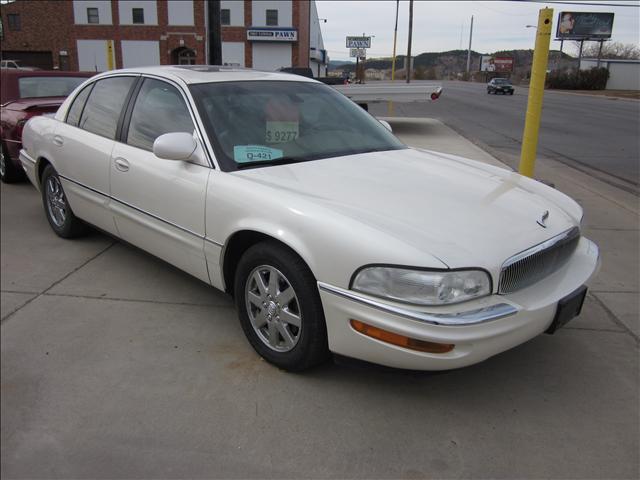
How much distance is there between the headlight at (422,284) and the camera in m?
2.39

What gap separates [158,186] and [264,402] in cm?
156

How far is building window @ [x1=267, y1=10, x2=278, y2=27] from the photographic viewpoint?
45.2m

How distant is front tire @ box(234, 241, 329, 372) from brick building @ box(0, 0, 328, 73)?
43.5 meters

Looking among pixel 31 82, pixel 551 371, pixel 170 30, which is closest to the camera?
pixel 551 371

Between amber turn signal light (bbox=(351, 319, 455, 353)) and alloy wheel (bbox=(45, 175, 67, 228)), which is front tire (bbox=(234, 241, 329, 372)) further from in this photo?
alloy wheel (bbox=(45, 175, 67, 228))

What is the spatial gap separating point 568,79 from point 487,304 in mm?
37634

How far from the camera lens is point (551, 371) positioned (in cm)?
314

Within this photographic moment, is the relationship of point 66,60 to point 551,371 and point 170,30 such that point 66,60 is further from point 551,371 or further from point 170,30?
point 551,371

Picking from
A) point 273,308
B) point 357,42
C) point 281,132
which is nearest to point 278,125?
point 281,132

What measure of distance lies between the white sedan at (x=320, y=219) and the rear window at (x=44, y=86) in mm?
3772

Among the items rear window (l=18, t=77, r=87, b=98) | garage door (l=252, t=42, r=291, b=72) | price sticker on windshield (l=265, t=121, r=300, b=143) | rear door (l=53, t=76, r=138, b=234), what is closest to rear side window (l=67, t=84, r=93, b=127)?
rear door (l=53, t=76, r=138, b=234)

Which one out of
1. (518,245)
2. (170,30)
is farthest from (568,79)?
(518,245)

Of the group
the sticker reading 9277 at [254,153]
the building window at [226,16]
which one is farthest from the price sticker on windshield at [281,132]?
the building window at [226,16]

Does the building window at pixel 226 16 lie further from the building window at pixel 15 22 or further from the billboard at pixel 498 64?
the billboard at pixel 498 64
